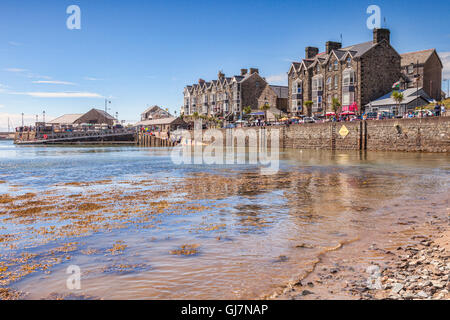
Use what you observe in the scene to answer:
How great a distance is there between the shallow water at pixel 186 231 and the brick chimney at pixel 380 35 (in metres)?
45.0

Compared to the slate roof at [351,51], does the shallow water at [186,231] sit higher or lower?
lower

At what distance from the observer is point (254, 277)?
5.61 m

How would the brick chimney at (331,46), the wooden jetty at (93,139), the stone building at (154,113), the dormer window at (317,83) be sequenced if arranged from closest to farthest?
the dormer window at (317,83)
the brick chimney at (331,46)
the wooden jetty at (93,139)
the stone building at (154,113)

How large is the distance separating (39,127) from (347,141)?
9541cm

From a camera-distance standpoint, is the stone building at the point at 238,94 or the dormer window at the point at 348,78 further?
the stone building at the point at 238,94

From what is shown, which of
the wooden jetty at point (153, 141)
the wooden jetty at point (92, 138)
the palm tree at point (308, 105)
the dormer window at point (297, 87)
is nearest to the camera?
the palm tree at point (308, 105)

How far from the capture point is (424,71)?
60.3 metres

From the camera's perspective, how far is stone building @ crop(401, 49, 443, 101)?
195 ft

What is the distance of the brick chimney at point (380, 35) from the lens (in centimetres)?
5547

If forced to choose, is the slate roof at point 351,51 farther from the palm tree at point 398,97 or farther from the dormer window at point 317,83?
the palm tree at point 398,97

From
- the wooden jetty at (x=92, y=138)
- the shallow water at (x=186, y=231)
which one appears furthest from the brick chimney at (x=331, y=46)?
the wooden jetty at (x=92, y=138)

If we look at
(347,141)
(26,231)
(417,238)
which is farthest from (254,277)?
(347,141)

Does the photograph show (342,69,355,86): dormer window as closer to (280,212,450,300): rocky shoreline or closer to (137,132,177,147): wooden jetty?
(137,132,177,147): wooden jetty
